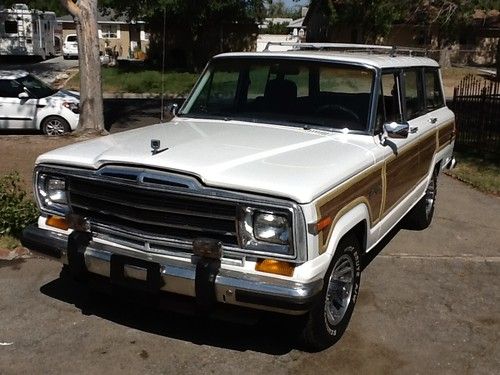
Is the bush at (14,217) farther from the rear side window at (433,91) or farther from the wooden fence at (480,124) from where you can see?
the wooden fence at (480,124)

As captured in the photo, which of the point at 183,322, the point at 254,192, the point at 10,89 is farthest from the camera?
the point at 10,89

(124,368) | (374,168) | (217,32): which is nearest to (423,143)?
(374,168)

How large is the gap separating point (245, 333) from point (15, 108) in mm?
10966

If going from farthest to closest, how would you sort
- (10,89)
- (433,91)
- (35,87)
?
(35,87) < (10,89) < (433,91)

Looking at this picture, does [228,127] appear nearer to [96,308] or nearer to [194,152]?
[194,152]

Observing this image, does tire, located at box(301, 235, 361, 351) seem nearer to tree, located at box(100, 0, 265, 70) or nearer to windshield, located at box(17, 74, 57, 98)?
windshield, located at box(17, 74, 57, 98)

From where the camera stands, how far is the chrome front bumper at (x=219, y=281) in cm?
341

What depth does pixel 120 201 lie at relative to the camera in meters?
3.76

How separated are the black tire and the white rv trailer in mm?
34891

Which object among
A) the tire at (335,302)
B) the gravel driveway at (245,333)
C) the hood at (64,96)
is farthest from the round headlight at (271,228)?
the hood at (64,96)

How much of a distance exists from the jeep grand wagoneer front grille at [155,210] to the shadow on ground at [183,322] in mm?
452

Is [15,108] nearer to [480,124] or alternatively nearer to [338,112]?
[480,124]

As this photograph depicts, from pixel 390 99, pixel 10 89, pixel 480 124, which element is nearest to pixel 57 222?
pixel 390 99

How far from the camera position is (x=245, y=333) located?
14.0 ft
